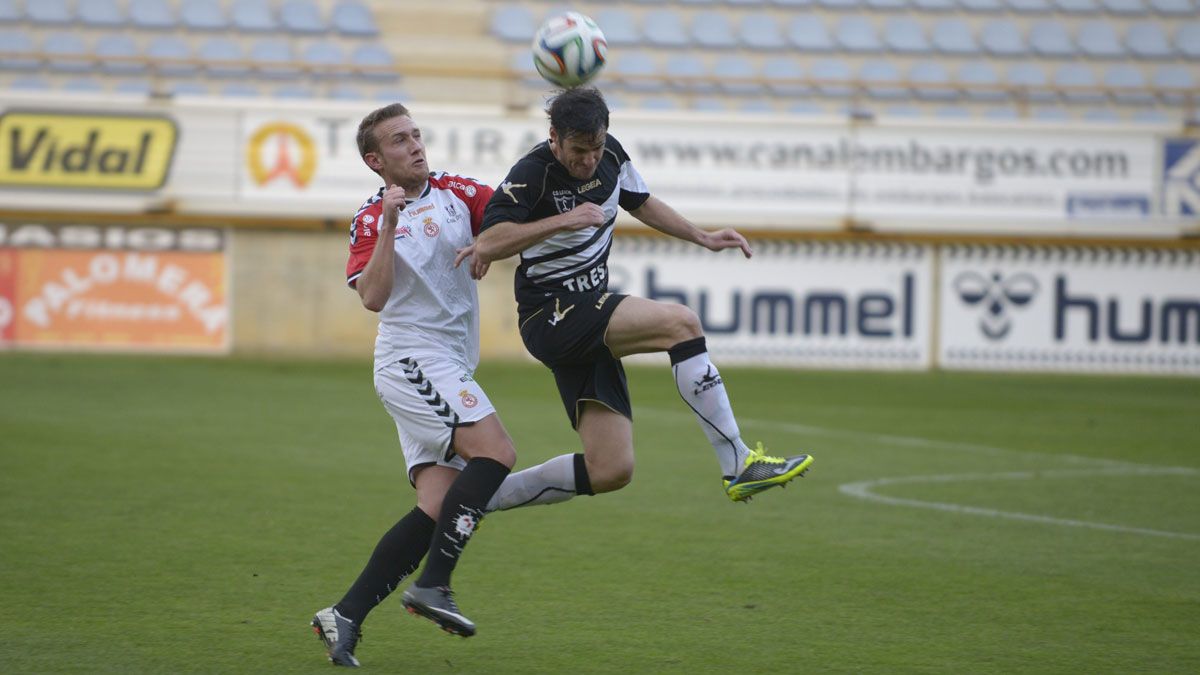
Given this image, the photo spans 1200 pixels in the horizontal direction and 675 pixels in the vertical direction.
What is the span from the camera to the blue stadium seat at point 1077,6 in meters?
24.2

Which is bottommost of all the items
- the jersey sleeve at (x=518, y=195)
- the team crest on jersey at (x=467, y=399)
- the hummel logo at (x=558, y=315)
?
the team crest on jersey at (x=467, y=399)

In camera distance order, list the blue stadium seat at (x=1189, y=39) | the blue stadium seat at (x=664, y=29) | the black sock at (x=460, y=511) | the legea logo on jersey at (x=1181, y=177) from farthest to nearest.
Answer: the blue stadium seat at (x=1189, y=39), the blue stadium seat at (x=664, y=29), the legea logo on jersey at (x=1181, y=177), the black sock at (x=460, y=511)

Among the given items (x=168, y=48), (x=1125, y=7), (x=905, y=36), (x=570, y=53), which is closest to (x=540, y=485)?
(x=570, y=53)

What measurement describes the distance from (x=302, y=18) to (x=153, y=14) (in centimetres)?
218

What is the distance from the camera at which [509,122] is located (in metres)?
18.6

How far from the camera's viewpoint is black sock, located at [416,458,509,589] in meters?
4.93

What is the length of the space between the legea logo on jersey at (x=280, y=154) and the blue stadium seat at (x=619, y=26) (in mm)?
6108

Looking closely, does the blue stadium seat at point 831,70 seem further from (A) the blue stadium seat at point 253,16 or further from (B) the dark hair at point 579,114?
(B) the dark hair at point 579,114

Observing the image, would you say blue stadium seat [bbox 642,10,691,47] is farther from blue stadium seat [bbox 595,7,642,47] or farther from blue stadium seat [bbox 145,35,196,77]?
blue stadium seat [bbox 145,35,196,77]

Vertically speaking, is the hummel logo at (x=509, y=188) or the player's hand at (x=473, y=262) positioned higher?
the hummel logo at (x=509, y=188)

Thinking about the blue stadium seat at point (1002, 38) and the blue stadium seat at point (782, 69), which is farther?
the blue stadium seat at point (1002, 38)

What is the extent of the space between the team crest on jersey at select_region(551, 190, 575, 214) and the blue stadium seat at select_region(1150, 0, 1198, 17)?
21.3 metres

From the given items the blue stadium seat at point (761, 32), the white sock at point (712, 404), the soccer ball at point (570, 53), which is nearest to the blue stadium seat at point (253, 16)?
the blue stadium seat at point (761, 32)

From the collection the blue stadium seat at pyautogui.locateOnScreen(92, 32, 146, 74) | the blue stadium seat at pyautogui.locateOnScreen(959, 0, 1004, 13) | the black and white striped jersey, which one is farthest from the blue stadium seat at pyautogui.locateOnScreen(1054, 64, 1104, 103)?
the black and white striped jersey
